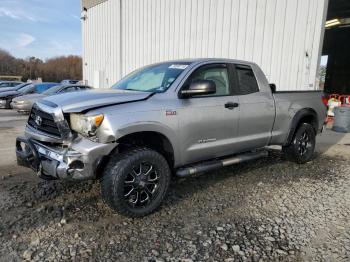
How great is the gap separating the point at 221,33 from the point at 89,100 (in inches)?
352

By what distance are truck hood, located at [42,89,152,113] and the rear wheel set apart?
10.6ft

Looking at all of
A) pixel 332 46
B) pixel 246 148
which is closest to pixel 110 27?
pixel 246 148

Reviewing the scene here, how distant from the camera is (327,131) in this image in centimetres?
1055

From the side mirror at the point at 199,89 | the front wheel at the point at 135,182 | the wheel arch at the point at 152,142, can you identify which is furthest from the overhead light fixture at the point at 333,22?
the front wheel at the point at 135,182

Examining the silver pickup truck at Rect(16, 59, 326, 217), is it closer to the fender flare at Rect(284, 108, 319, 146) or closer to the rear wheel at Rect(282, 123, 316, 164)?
the fender flare at Rect(284, 108, 319, 146)

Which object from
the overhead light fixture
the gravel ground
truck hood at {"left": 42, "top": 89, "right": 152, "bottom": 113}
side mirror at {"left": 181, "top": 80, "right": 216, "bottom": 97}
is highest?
the overhead light fixture

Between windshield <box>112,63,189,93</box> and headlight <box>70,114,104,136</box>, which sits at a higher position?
windshield <box>112,63,189,93</box>

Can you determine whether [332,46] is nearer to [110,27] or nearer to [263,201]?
[110,27]

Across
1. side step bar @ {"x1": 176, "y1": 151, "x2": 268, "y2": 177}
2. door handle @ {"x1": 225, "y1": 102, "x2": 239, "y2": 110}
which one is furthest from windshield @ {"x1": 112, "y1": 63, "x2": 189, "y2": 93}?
side step bar @ {"x1": 176, "y1": 151, "x2": 268, "y2": 177}

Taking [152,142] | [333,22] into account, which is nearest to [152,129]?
[152,142]

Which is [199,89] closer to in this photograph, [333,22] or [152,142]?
[152,142]

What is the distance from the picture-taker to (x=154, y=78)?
449 centimetres

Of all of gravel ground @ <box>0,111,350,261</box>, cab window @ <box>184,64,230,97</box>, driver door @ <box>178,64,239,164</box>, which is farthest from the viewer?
cab window @ <box>184,64,230,97</box>

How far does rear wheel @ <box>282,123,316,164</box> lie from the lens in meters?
5.80
